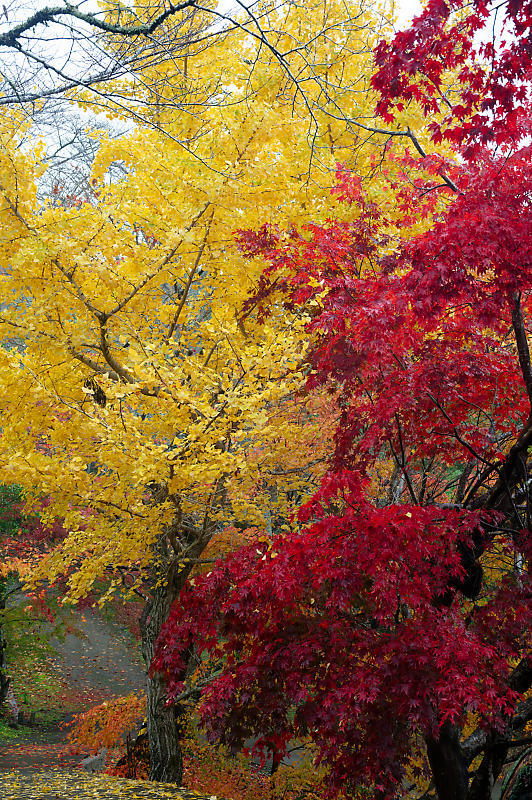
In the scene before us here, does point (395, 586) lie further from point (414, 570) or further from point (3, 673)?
point (3, 673)

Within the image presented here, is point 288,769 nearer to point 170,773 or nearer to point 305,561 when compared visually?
point 170,773

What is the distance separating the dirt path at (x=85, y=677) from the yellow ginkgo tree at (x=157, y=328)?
232 inches

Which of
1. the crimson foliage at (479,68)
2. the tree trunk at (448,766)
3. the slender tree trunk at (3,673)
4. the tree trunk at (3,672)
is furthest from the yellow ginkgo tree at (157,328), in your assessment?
the slender tree trunk at (3,673)

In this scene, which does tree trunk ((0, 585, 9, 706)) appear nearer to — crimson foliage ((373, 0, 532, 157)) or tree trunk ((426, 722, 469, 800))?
tree trunk ((426, 722, 469, 800))

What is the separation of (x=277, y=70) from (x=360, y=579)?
6279 millimetres

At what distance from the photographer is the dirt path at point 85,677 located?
36.5ft

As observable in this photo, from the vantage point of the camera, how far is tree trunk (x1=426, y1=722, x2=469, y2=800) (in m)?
4.32

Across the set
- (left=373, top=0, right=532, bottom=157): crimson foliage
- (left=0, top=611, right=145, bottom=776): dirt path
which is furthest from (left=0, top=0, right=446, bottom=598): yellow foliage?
(left=0, top=611, right=145, bottom=776): dirt path

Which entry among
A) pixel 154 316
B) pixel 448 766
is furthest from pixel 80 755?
pixel 448 766

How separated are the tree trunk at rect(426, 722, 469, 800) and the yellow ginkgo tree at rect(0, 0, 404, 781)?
2.48 metres

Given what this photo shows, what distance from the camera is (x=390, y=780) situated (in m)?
3.28

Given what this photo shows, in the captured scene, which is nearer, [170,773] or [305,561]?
[305,561]

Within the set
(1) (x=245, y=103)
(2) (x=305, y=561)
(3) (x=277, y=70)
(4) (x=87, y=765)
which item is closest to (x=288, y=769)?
(4) (x=87, y=765)

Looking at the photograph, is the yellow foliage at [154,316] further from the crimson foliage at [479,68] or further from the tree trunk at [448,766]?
the tree trunk at [448,766]
